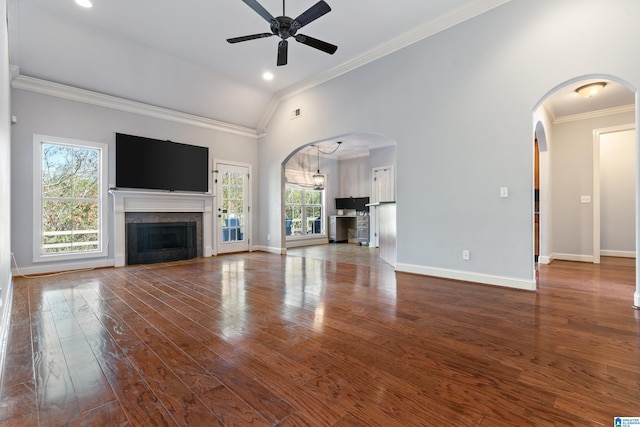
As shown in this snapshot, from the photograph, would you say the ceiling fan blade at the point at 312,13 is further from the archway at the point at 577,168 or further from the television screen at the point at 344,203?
the television screen at the point at 344,203

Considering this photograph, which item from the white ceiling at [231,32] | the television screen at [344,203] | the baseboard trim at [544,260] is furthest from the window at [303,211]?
the baseboard trim at [544,260]

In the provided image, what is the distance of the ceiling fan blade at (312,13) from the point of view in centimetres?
286

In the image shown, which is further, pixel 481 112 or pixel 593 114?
pixel 593 114

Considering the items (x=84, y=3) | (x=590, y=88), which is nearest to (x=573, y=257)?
(x=590, y=88)

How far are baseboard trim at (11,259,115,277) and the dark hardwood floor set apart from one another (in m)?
1.26

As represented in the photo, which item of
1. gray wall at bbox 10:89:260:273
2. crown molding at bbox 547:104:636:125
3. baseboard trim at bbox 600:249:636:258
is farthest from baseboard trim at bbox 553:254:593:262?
gray wall at bbox 10:89:260:273

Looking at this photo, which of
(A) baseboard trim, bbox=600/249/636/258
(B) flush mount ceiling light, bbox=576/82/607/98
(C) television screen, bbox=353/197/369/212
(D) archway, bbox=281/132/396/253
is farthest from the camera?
(C) television screen, bbox=353/197/369/212

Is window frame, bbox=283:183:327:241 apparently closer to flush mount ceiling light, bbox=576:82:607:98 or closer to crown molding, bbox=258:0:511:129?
crown molding, bbox=258:0:511:129

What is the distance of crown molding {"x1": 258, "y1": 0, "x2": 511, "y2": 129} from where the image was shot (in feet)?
12.1

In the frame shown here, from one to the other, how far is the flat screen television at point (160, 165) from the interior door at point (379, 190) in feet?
15.6

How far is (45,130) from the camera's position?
15.2ft

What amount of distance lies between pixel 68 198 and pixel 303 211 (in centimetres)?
561

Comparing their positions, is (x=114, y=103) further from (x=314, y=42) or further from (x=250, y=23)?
(x=314, y=42)

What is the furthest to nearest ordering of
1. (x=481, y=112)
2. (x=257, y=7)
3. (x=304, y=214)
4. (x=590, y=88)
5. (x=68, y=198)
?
1. (x=304, y=214)
2. (x=68, y=198)
3. (x=590, y=88)
4. (x=481, y=112)
5. (x=257, y=7)
